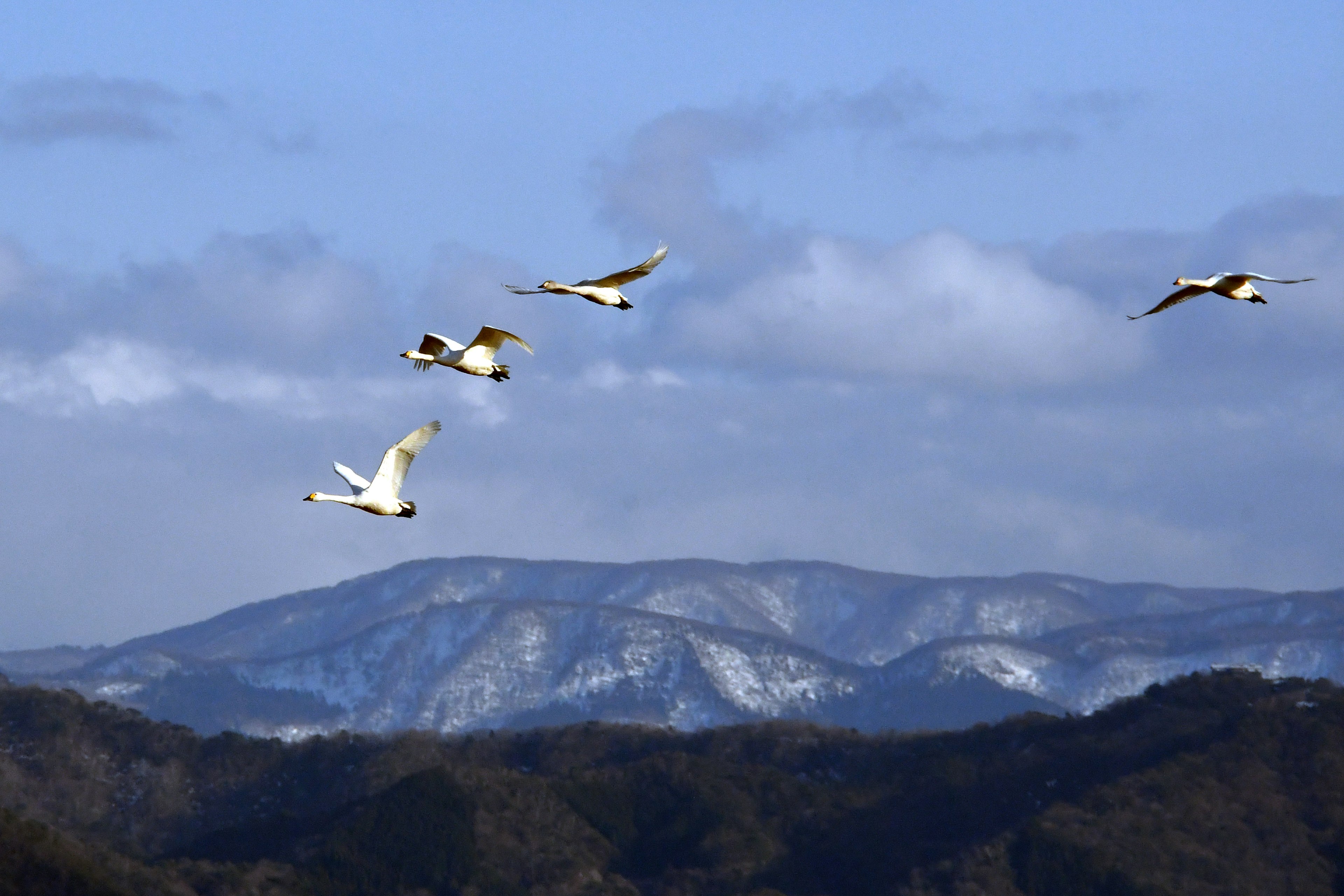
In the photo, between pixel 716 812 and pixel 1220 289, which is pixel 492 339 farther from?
pixel 716 812

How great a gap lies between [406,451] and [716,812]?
11073 centimetres

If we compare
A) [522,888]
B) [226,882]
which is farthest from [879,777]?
[226,882]

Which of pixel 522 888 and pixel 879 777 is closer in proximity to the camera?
pixel 522 888

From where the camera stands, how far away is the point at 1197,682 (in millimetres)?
195625

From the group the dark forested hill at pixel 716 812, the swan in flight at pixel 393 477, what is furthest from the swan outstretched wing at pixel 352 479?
the dark forested hill at pixel 716 812

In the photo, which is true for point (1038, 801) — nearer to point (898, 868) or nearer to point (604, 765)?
point (898, 868)

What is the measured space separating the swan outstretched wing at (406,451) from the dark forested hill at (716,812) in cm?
7305

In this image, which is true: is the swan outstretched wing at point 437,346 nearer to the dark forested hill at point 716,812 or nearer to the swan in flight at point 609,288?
the swan in flight at point 609,288

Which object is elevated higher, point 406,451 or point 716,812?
point 406,451

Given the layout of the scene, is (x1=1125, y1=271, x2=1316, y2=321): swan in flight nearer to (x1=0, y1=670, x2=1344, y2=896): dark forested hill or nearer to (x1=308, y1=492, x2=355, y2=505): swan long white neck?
(x1=308, y1=492, x2=355, y2=505): swan long white neck

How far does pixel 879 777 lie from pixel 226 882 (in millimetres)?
69550

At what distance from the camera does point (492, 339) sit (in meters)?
69.9

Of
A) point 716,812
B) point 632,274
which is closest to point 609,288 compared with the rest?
point 632,274

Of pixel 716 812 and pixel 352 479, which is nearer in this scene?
pixel 352 479
